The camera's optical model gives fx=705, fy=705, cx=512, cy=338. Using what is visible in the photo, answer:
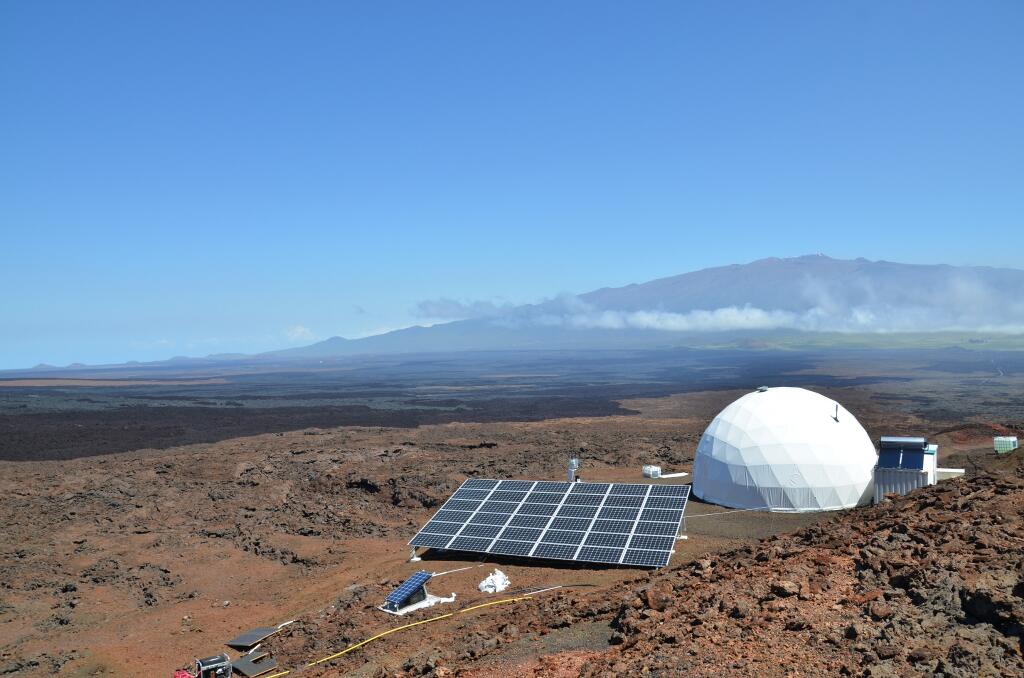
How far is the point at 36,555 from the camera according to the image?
2623cm

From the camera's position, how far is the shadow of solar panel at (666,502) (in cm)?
2280

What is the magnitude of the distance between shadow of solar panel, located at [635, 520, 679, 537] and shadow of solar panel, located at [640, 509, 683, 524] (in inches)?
8.5

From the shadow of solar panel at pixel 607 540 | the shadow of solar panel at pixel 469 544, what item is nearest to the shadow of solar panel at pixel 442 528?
the shadow of solar panel at pixel 469 544

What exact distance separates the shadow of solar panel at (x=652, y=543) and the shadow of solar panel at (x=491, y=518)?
186 inches

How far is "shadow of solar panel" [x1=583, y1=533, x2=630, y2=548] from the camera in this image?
2145 cm

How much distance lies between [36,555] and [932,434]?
5024 cm

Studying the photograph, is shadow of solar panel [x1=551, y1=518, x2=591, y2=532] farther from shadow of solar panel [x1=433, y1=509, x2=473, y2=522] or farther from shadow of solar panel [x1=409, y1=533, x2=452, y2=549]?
shadow of solar panel [x1=409, y1=533, x2=452, y2=549]

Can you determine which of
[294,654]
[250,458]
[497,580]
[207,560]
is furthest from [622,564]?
[250,458]

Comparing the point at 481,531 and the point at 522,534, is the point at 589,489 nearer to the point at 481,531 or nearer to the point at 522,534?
the point at 522,534

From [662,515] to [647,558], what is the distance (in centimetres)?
205

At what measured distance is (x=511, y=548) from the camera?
2231 centimetres

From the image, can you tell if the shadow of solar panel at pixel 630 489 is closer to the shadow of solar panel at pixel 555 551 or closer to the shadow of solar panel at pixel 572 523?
the shadow of solar panel at pixel 572 523

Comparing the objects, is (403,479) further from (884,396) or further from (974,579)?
(884,396)

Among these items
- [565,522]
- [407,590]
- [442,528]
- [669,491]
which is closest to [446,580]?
[407,590]
